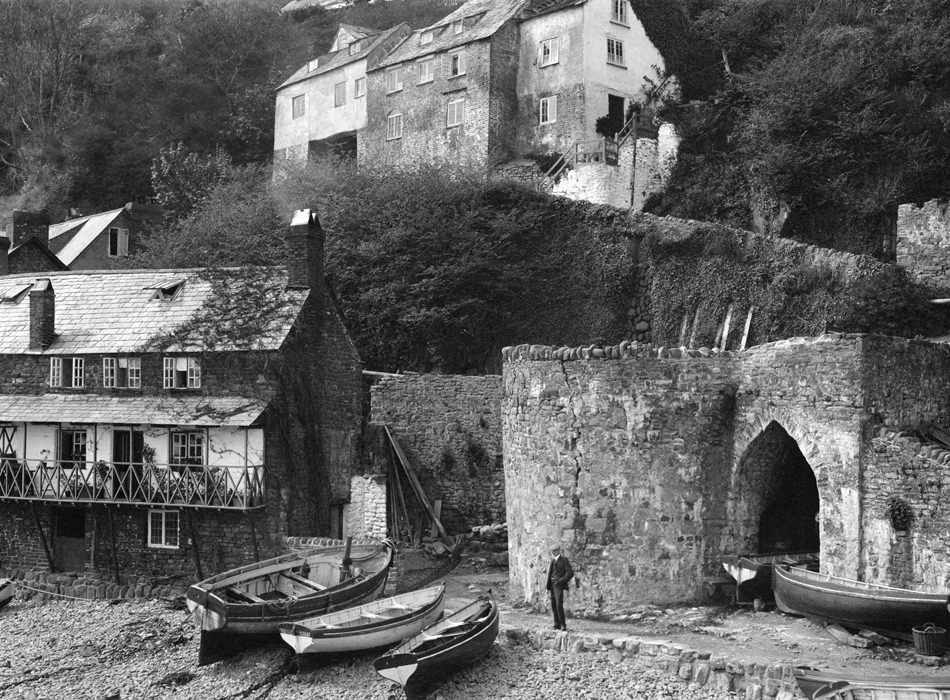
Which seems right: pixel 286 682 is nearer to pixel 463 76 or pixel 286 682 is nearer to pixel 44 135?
pixel 463 76

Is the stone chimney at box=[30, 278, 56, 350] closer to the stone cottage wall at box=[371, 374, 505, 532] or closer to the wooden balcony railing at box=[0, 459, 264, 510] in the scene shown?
the wooden balcony railing at box=[0, 459, 264, 510]

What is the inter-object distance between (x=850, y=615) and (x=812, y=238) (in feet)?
55.9

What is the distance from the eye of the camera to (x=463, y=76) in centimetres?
4422

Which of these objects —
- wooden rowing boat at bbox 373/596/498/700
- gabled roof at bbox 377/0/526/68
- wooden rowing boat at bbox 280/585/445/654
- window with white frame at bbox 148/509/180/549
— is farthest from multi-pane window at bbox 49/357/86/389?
gabled roof at bbox 377/0/526/68

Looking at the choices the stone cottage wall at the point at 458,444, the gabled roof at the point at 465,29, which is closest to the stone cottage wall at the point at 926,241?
the stone cottage wall at the point at 458,444

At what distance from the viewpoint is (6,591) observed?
1110 inches

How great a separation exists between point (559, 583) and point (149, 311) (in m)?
14.1

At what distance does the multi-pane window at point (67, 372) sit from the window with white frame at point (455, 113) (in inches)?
741

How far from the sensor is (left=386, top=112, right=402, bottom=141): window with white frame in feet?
152

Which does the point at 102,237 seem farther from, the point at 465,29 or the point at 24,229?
the point at 465,29

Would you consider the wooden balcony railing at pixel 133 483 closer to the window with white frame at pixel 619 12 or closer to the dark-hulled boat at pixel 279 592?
the dark-hulled boat at pixel 279 592

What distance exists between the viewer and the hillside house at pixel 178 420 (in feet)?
92.0

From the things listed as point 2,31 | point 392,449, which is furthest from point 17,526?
point 2,31

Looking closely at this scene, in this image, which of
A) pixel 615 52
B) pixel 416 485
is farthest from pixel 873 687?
pixel 615 52
